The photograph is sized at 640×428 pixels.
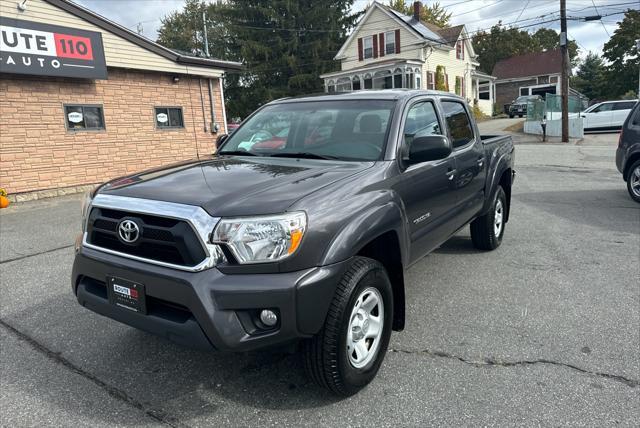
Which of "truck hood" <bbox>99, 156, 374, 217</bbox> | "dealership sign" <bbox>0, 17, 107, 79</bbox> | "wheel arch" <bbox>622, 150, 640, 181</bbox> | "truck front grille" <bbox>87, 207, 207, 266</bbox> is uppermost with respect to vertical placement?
"dealership sign" <bbox>0, 17, 107, 79</bbox>

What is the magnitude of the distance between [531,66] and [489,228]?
51.3 m

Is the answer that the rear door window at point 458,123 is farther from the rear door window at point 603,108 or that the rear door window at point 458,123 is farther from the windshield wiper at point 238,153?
the rear door window at point 603,108

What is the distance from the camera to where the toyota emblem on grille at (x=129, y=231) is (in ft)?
8.38

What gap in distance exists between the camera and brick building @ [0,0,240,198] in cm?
1043

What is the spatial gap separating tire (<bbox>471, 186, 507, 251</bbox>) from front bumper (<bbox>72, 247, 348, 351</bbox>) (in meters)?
3.42

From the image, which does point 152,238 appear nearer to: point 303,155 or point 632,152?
point 303,155

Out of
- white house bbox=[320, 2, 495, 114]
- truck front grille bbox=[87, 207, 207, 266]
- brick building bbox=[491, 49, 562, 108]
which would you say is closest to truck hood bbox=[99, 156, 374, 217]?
truck front grille bbox=[87, 207, 207, 266]

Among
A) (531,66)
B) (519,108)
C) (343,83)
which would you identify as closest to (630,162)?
(343,83)

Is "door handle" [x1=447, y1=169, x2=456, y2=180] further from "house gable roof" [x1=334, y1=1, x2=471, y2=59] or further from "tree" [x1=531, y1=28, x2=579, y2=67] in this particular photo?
"tree" [x1=531, y1=28, x2=579, y2=67]

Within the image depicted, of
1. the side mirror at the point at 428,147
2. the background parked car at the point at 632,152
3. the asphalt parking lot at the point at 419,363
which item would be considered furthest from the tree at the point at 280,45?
the side mirror at the point at 428,147

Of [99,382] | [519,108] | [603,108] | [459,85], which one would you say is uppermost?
[459,85]

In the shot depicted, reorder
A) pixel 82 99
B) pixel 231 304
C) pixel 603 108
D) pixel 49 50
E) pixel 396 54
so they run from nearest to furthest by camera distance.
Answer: pixel 231 304
pixel 49 50
pixel 82 99
pixel 603 108
pixel 396 54

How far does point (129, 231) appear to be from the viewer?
2.58 m

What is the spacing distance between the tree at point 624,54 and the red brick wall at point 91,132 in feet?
157
